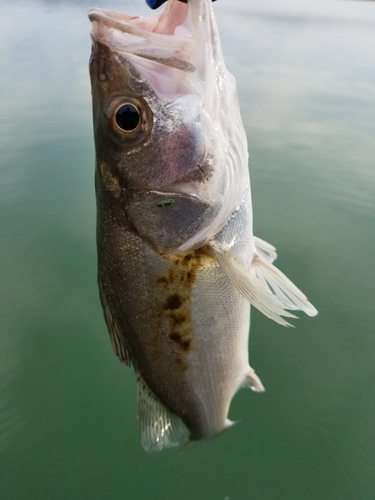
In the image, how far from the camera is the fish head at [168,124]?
1347 millimetres

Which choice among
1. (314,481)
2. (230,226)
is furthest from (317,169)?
(230,226)

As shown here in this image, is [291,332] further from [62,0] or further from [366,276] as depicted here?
[62,0]

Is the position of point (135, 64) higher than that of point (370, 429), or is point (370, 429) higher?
point (135, 64)

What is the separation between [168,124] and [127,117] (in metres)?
0.13

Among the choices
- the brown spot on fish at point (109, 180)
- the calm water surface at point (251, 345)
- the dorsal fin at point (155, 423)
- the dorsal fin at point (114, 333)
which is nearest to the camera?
the brown spot on fish at point (109, 180)

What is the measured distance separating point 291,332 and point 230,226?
91.9 inches

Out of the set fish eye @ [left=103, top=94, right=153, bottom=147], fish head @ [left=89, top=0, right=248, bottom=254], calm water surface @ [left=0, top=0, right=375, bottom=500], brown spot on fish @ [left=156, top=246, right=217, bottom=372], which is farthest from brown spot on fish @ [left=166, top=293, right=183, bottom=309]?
calm water surface @ [left=0, top=0, right=375, bottom=500]

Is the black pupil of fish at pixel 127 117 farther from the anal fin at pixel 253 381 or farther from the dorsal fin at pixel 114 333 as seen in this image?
the anal fin at pixel 253 381

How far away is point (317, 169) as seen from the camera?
249 inches

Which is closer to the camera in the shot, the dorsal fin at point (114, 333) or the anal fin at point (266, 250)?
the dorsal fin at point (114, 333)

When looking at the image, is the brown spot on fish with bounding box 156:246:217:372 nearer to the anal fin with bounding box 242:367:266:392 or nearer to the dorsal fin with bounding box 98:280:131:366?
the dorsal fin with bounding box 98:280:131:366

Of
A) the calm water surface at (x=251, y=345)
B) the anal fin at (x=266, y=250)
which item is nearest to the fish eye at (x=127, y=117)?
the anal fin at (x=266, y=250)

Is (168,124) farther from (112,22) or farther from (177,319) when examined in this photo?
(177,319)

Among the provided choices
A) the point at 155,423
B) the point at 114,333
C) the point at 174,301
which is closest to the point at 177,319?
the point at 174,301
